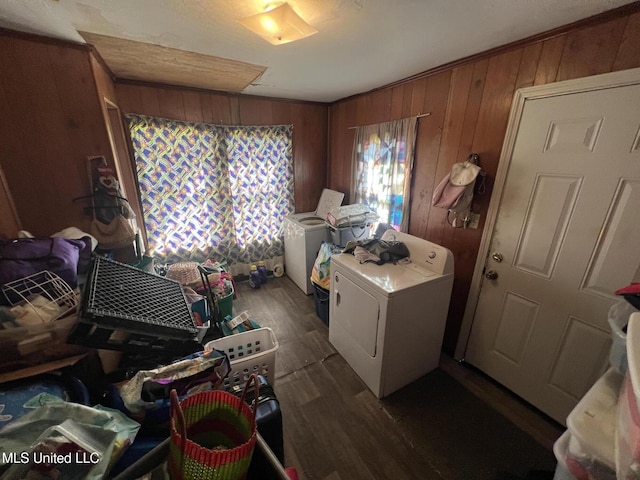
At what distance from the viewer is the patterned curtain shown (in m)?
2.66

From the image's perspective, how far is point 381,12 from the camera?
1268 millimetres

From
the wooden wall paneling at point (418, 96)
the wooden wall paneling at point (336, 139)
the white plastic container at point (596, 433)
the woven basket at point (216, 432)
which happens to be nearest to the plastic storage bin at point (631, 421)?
the white plastic container at point (596, 433)

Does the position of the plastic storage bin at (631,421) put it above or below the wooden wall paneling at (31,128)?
below

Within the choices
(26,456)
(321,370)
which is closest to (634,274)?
(321,370)

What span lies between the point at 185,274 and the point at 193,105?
1.90 m

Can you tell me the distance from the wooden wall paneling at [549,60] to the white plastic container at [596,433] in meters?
1.63

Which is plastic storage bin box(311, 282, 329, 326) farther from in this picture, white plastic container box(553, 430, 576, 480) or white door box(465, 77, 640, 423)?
white plastic container box(553, 430, 576, 480)

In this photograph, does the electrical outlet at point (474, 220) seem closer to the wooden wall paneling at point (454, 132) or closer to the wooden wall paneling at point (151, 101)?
the wooden wall paneling at point (454, 132)

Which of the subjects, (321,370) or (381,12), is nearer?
(381,12)

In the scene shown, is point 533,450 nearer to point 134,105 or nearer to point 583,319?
point 583,319

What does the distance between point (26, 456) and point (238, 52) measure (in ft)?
7.02

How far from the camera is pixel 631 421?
0.59 metres

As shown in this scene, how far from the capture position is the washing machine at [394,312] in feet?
5.59

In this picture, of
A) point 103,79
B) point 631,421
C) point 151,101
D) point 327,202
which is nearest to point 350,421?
point 631,421
